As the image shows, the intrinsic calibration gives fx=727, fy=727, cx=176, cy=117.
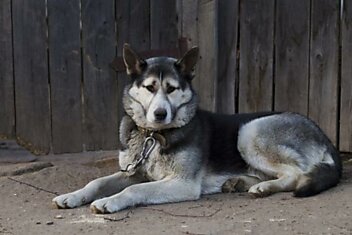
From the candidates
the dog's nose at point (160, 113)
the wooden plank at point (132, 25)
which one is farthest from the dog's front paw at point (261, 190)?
the wooden plank at point (132, 25)

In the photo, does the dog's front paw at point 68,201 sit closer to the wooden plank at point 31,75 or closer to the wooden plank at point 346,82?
the wooden plank at point 31,75

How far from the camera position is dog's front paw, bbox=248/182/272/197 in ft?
16.3

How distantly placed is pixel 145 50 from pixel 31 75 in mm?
983

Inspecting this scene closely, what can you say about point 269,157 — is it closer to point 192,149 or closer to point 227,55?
point 192,149

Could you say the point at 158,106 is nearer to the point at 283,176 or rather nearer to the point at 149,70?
the point at 149,70

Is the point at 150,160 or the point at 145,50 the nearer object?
the point at 150,160

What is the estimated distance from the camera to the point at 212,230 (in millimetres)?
4117

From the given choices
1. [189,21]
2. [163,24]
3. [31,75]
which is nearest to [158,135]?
[189,21]

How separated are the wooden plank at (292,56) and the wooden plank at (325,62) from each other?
0.06m

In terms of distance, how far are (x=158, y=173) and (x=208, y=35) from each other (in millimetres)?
1375

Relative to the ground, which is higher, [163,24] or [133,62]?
[163,24]

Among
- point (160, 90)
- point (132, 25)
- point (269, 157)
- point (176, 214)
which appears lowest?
point (176, 214)

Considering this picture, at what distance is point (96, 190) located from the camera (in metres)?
4.98

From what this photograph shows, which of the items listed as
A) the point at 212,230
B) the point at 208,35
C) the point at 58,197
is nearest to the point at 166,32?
the point at 208,35
